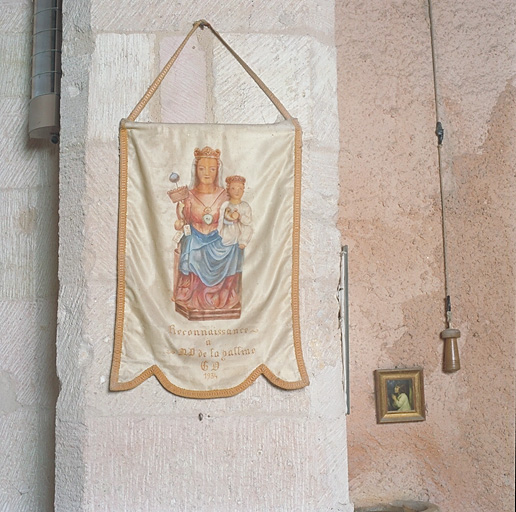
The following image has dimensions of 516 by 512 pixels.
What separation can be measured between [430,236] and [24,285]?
1614 millimetres

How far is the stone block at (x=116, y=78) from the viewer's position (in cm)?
238

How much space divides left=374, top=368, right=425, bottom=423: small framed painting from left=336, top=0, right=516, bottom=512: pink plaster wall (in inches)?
1.4

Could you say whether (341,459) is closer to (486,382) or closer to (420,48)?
(486,382)

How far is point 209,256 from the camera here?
233 centimetres

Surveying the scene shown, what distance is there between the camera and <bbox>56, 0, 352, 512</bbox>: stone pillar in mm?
2254

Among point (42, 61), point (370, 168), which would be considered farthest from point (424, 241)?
point (42, 61)

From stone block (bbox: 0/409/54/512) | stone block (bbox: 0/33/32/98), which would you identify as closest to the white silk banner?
stone block (bbox: 0/409/54/512)

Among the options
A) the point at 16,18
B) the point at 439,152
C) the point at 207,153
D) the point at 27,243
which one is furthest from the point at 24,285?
the point at 439,152

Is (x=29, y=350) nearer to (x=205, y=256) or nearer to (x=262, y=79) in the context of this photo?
(x=205, y=256)

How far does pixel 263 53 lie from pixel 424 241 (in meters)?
0.98

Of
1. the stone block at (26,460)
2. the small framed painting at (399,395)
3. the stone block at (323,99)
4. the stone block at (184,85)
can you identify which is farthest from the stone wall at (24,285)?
the small framed painting at (399,395)

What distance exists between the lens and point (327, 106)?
8.07 ft

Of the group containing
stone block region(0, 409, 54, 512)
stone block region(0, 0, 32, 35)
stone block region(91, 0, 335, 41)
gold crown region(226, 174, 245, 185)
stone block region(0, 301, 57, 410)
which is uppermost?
stone block region(0, 0, 32, 35)

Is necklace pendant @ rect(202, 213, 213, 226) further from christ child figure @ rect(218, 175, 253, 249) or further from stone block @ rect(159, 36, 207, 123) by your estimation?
stone block @ rect(159, 36, 207, 123)
